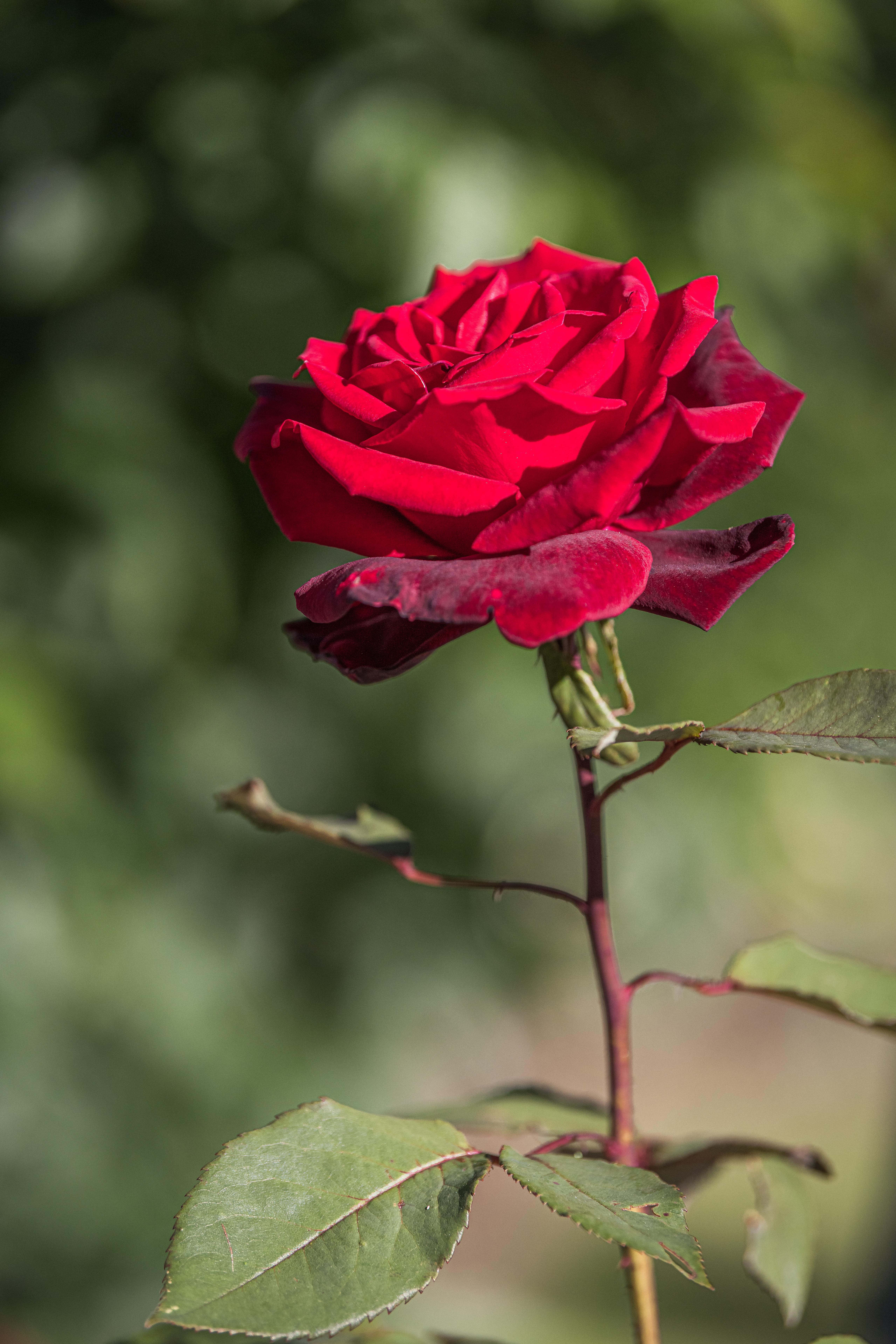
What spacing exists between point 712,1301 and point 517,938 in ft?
2.09

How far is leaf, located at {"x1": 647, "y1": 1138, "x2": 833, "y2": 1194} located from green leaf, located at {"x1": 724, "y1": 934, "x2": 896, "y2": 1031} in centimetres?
6

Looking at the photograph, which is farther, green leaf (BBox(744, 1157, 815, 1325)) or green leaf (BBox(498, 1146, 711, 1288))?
green leaf (BBox(744, 1157, 815, 1325))

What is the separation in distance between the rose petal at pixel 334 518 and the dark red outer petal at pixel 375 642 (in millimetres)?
23

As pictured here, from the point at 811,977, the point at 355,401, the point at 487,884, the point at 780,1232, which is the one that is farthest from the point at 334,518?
the point at 780,1232

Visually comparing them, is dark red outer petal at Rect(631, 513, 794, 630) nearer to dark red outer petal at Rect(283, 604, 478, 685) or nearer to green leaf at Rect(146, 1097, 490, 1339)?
dark red outer petal at Rect(283, 604, 478, 685)

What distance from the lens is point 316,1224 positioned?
0.32m

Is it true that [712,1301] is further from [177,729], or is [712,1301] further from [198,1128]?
[177,729]

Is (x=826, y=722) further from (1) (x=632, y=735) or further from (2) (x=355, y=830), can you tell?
(2) (x=355, y=830)

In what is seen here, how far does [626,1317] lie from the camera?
182 cm

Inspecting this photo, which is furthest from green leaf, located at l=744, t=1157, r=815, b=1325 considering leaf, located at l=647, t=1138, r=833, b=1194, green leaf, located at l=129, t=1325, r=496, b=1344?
green leaf, located at l=129, t=1325, r=496, b=1344

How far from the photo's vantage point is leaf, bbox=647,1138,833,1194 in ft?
1.52

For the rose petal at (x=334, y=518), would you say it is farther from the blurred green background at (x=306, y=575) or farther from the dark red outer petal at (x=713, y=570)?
the blurred green background at (x=306, y=575)

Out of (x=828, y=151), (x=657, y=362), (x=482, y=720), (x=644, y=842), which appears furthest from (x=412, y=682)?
(x=657, y=362)

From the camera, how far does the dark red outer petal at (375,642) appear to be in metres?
0.35
